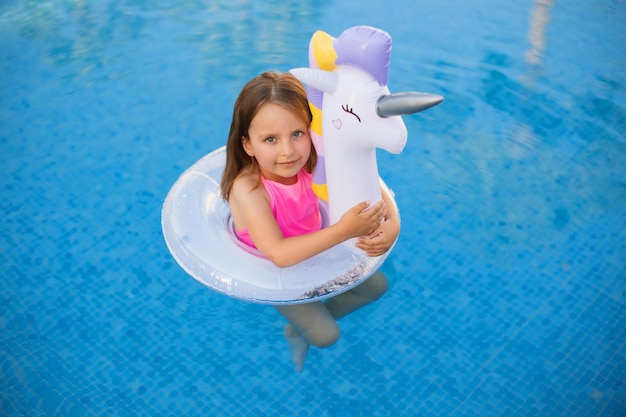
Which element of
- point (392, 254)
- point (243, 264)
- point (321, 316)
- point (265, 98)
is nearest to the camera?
point (265, 98)

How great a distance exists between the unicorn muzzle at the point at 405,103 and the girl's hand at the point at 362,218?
1.19 ft

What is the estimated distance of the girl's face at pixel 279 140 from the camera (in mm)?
1943

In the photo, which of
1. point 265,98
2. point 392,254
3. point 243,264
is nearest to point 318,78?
point 265,98

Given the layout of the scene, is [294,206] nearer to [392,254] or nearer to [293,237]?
[293,237]

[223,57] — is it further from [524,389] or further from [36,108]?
[524,389]

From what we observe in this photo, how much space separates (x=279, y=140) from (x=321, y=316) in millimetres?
761

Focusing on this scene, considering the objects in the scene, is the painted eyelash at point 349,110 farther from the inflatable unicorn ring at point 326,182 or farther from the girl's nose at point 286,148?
the girl's nose at point 286,148

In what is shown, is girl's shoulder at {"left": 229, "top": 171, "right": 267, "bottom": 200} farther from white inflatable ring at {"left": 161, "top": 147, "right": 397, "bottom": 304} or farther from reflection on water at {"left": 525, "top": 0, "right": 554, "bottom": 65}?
reflection on water at {"left": 525, "top": 0, "right": 554, "bottom": 65}

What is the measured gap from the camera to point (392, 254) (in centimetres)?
304

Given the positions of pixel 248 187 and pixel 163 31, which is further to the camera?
pixel 163 31

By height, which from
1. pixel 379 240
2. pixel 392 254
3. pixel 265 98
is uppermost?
pixel 265 98

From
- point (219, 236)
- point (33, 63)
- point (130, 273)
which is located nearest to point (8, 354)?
point (130, 273)

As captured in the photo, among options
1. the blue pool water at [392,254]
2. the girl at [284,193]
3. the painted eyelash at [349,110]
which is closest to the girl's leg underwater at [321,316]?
the girl at [284,193]

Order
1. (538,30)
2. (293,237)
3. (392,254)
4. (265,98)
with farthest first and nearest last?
1. (538,30)
2. (392,254)
3. (293,237)
4. (265,98)
